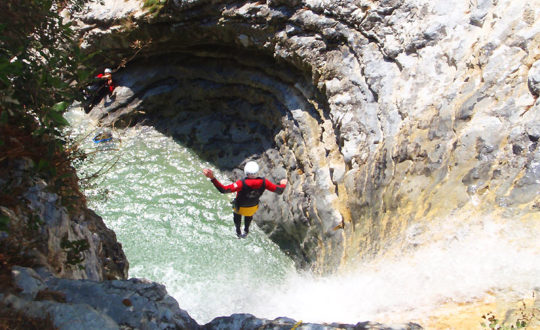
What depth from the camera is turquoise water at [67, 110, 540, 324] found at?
5027mm

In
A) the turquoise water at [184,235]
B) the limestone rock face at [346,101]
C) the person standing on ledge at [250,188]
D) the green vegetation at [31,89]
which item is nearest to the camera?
the green vegetation at [31,89]

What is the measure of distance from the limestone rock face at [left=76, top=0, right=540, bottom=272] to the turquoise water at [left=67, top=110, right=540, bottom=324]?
50cm

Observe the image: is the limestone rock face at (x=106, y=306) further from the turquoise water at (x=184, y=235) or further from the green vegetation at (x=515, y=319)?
the turquoise water at (x=184, y=235)

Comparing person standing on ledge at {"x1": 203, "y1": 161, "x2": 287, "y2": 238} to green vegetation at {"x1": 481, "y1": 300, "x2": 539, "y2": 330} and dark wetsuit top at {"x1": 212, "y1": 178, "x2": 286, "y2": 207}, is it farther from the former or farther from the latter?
green vegetation at {"x1": 481, "y1": 300, "x2": 539, "y2": 330}

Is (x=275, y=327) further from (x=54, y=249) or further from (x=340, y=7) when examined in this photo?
(x=340, y=7)

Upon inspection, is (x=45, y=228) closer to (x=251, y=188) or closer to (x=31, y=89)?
(x=31, y=89)

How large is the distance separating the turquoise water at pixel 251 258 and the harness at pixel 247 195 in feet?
7.50

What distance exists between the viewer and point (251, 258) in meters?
11.0

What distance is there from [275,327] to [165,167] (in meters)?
10.4

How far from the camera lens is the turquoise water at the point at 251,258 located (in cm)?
503

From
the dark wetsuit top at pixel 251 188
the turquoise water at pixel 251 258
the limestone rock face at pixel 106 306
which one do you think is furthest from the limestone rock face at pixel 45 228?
the dark wetsuit top at pixel 251 188

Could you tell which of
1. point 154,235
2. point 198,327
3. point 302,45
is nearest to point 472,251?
point 198,327

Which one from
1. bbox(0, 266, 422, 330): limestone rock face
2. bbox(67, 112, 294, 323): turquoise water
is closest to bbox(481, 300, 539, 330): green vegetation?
bbox(0, 266, 422, 330): limestone rock face

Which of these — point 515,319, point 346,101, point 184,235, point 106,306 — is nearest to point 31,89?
point 106,306
